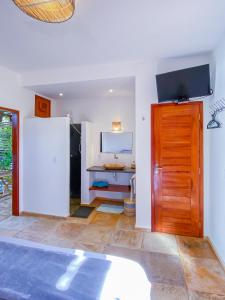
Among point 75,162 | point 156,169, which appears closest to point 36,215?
point 75,162

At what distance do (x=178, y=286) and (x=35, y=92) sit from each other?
13.3ft

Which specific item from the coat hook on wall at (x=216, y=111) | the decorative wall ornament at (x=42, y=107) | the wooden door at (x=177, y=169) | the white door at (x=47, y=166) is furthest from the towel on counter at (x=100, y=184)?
the coat hook on wall at (x=216, y=111)

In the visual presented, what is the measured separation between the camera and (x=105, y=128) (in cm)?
448

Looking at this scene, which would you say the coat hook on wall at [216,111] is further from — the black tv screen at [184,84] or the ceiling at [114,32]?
the ceiling at [114,32]

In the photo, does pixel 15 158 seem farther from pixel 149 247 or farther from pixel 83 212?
pixel 149 247

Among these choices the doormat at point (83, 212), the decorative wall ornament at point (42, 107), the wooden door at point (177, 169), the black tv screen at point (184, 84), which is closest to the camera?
the black tv screen at point (184, 84)

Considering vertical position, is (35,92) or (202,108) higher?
(35,92)

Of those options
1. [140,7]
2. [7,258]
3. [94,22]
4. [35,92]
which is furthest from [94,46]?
[7,258]

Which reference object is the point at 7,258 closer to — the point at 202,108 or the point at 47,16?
the point at 47,16

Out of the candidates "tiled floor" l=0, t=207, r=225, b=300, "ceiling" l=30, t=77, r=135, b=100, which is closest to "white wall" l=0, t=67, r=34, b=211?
"ceiling" l=30, t=77, r=135, b=100

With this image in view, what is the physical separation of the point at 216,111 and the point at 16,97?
11.1ft

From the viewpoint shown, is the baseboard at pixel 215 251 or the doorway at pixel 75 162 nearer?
the baseboard at pixel 215 251

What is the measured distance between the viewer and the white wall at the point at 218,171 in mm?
2168

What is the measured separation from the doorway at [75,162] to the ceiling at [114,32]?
1.70m
